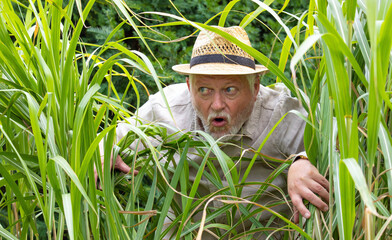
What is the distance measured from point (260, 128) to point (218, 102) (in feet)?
0.65

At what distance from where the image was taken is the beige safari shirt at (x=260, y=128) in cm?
164

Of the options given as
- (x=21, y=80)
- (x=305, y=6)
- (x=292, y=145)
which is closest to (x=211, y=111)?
(x=292, y=145)

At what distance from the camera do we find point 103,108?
3.74 ft

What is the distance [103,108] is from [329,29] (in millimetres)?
476

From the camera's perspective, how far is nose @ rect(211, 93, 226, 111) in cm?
157

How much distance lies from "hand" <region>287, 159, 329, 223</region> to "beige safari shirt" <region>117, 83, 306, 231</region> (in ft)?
1.26

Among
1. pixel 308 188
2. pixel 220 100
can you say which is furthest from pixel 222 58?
pixel 308 188

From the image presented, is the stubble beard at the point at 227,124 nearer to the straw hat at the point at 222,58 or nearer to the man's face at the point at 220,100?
the man's face at the point at 220,100

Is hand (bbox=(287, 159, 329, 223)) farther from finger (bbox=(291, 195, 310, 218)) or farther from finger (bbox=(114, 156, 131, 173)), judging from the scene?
finger (bbox=(114, 156, 131, 173))

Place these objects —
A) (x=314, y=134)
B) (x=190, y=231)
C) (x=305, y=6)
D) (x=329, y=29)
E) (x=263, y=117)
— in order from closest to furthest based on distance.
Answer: (x=329, y=29)
(x=314, y=134)
(x=190, y=231)
(x=263, y=117)
(x=305, y=6)

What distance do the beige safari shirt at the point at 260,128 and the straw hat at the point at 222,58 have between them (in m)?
0.15

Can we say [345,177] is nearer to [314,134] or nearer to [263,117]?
[314,134]

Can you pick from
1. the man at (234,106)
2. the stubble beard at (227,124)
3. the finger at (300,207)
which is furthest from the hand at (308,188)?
the stubble beard at (227,124)

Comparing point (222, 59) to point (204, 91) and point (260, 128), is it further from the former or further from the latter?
point (260, 128)
